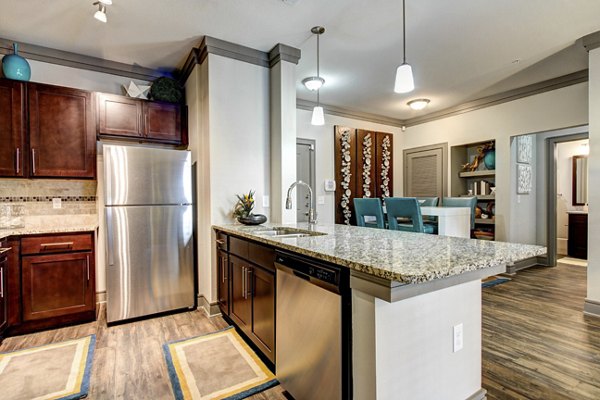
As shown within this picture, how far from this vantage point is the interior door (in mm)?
5637

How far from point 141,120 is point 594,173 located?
4577 millimetres

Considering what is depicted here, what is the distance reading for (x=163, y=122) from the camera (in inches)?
136

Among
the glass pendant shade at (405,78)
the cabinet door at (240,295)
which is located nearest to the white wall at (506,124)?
the glass pendant shade at (405,78)

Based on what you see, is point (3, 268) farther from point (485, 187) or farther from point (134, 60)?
Result: point (485, 187)

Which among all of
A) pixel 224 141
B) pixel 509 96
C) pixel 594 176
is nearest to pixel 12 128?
pixel 224 141

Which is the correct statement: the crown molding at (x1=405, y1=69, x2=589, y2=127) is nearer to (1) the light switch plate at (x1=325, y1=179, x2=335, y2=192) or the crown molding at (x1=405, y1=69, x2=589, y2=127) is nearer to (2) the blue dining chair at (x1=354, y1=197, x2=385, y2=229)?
(1) the light switch plate at (x1=325, y1=179, x2=335, y2=192)

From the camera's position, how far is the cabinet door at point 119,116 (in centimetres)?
318

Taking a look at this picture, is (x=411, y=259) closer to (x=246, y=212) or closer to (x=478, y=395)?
(x=478, y=395)

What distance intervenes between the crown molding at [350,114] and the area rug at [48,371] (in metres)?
4.08

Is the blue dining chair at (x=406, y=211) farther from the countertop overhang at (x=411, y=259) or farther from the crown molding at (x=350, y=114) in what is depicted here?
the crown molding at (x=350, y=114)

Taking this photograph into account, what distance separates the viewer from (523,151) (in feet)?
16.4

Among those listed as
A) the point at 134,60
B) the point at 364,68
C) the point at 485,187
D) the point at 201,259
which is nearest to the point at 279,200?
the point at 201,259

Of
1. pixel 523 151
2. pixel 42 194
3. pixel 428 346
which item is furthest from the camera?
pixel 523 151

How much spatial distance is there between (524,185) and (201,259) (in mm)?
5031
